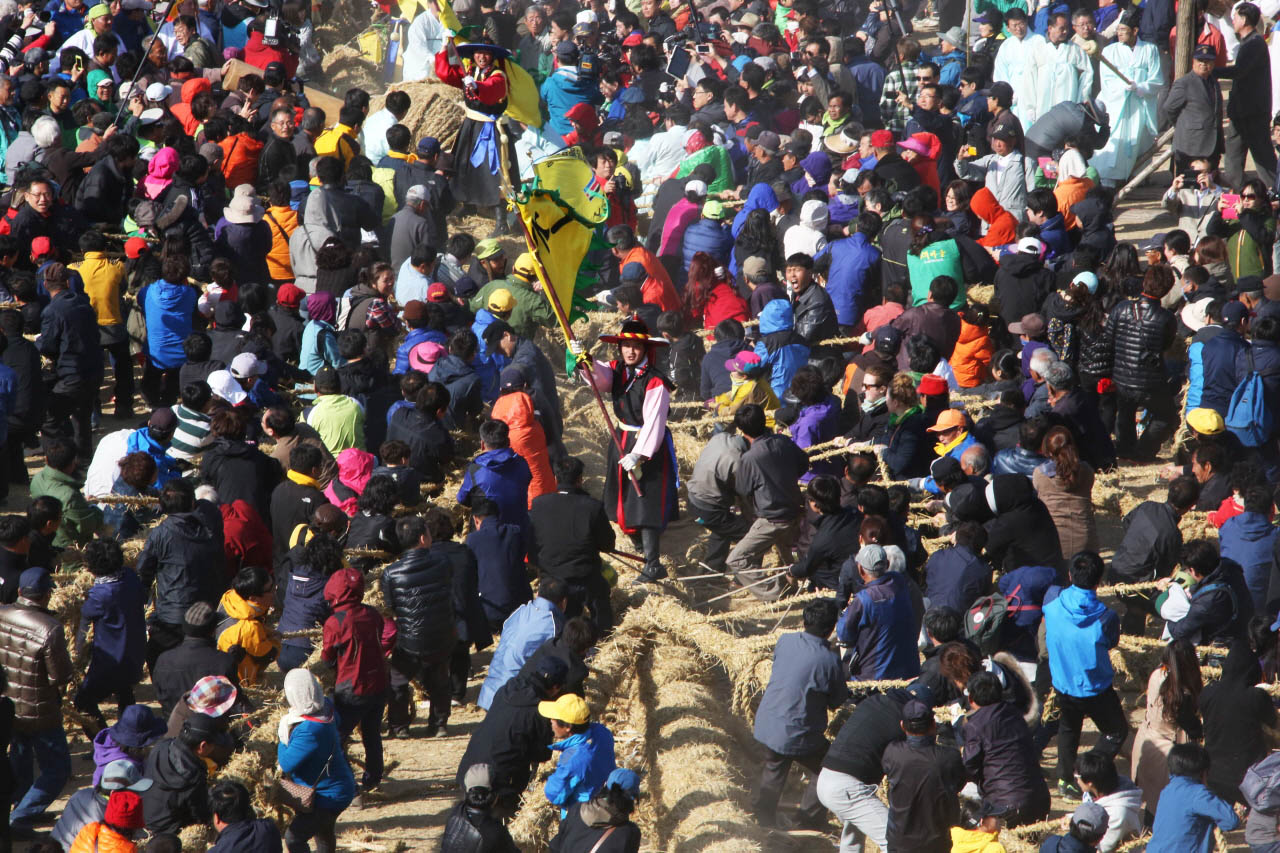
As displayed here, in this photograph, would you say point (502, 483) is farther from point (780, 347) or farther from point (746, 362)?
point (780, 347)

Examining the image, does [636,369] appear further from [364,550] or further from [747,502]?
[364,550]

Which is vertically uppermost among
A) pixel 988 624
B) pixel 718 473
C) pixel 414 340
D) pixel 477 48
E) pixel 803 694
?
pixel 477 48

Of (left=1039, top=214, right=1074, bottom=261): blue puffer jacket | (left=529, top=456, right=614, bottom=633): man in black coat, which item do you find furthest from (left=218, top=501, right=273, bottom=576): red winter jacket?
(left=1039, top=214, right=1074, bottom=261): blue puffer jacket

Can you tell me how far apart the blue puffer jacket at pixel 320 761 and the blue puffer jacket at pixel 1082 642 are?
387 cm

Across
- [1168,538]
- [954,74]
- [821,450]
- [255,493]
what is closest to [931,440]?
[821,450]

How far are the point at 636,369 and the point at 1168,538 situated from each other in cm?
351

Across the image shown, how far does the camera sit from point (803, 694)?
28.0 ft

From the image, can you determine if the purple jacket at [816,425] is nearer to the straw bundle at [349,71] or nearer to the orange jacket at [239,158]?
the orange jacket at [239,158]

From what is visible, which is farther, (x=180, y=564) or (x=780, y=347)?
(x=780, y=347)

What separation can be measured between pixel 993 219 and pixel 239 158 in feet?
21.8

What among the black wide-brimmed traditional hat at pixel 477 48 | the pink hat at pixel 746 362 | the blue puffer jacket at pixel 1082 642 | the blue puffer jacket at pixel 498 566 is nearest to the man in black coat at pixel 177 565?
the blue puffer jacket at pixel 498 566

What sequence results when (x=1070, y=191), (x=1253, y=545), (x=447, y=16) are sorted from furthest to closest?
(x=447, y=16) < (x=1070, y=191) < (x=1253, y=545)

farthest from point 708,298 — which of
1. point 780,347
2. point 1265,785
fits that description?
point 1265,785

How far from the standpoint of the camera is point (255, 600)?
8.71 m
